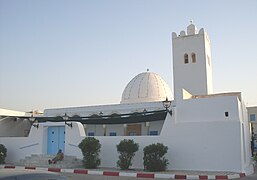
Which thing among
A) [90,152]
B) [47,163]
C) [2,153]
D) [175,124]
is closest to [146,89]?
[175,124]

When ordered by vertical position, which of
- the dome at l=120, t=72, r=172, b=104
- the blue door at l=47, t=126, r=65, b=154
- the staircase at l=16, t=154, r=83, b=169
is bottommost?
the staircase at l=16, t=154, r=83, b=169

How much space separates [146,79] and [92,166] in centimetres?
1412

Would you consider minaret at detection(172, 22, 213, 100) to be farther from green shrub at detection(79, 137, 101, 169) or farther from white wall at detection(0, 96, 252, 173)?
green shrub at detection(79, 137, 101, 169)

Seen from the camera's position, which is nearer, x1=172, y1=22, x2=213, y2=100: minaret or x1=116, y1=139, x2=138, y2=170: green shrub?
x1=116, y1=139, x2=138, y2=170: green shrub

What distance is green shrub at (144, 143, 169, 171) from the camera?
537 inches

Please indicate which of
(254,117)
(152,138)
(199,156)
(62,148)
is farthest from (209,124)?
(254,117)

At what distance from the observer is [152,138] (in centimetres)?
1500

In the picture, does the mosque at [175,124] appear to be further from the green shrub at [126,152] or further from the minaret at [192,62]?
the green shrub at [126,152]

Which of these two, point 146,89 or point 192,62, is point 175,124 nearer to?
point 192,62

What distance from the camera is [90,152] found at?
1517 cm

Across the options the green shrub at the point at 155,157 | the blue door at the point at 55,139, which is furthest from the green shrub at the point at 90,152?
the green shrub at the point at 155,157

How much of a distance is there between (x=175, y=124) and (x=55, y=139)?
24.6 feet

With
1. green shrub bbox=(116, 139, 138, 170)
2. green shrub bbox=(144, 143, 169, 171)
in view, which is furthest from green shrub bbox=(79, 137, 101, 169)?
green shrub bbox=(144, 143, 169, 171)

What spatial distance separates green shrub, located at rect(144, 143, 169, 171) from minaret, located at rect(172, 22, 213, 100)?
9576mm
